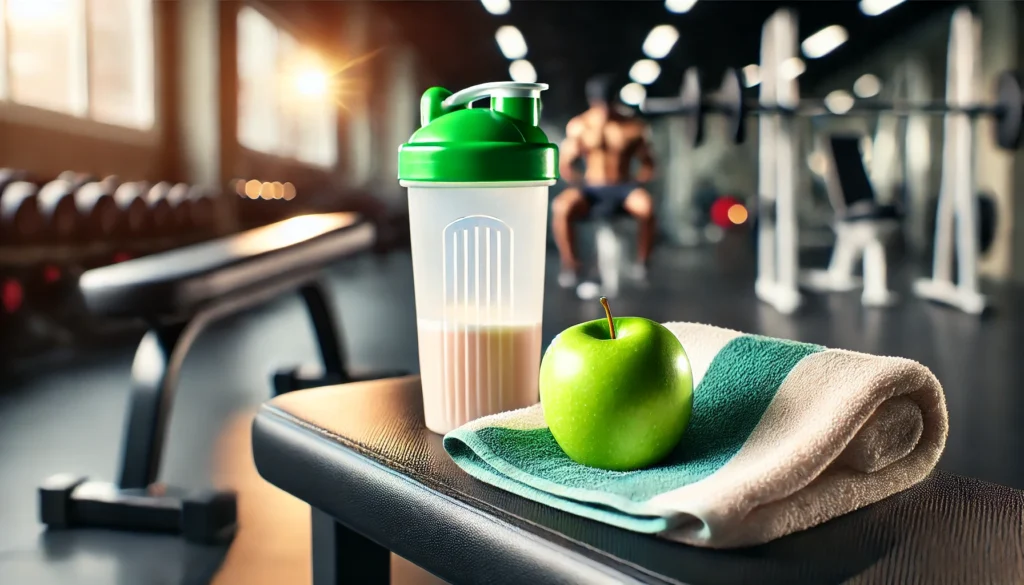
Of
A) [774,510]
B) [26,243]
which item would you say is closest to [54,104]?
[26,243]

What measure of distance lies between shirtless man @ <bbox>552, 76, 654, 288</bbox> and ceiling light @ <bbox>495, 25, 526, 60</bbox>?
3.56 metres

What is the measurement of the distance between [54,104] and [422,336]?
4048 mm

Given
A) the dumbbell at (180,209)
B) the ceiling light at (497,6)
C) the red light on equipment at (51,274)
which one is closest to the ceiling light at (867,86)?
the ceiling light at (497,6)

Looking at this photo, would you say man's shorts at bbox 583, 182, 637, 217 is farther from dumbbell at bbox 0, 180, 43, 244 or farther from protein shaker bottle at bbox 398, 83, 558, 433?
protein shaker bottle at bbox 398, 83, 558, 433

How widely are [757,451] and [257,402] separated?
5.59 ft

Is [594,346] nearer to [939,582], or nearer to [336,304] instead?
[939,582]

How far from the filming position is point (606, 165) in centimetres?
438

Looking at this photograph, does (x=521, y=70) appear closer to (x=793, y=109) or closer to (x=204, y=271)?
(x=793, y=109)

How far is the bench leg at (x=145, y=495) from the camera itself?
47.7 inches

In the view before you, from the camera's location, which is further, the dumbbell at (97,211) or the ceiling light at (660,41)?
the ceiling light at (660,41)

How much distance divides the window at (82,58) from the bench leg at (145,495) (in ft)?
9.41

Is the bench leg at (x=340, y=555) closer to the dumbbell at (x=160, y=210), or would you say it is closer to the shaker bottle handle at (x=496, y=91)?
the shaker bottle handle at (x=496, y=91)

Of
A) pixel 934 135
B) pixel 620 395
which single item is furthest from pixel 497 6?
pixel 620 395

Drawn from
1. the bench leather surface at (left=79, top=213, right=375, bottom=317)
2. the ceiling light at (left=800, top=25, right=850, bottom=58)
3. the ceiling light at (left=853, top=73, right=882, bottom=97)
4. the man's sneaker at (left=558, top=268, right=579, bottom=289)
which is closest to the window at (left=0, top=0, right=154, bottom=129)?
the man's sneaker at (left=558, top=268, right=579, bottom=289)
